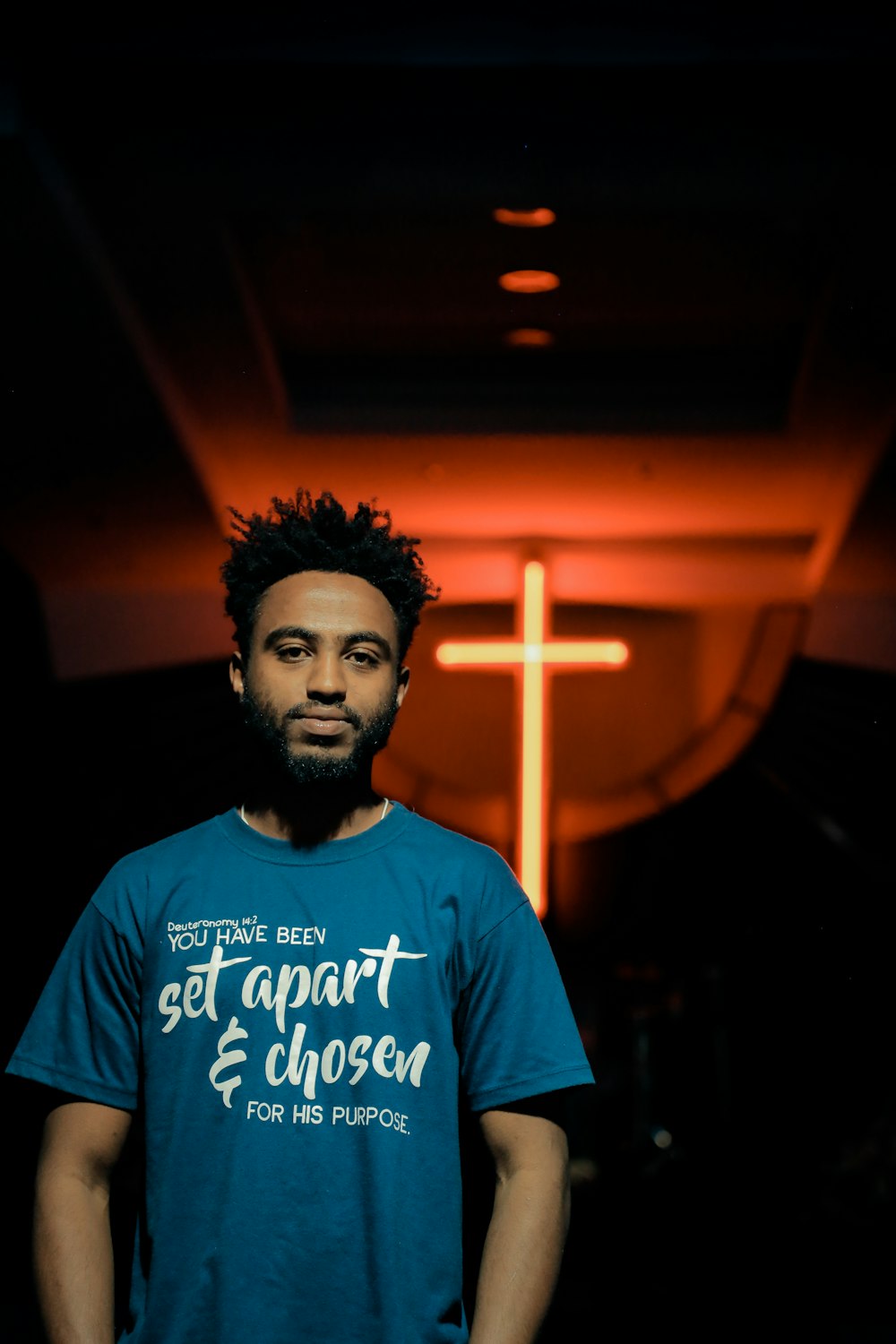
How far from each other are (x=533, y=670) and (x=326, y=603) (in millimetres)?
1575

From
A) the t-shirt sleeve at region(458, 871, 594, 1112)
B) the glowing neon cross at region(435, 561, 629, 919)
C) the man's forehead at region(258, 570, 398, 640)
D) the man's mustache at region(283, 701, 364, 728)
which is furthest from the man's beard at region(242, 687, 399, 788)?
the glowing neon cross at region(435, 561, 629, 919)

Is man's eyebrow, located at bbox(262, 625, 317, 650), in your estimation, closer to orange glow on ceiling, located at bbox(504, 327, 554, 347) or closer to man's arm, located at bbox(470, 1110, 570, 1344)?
man's arm, located at bbox(470, 1110, 570, 1344)

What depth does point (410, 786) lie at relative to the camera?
4355 millimetres

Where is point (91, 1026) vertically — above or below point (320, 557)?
below

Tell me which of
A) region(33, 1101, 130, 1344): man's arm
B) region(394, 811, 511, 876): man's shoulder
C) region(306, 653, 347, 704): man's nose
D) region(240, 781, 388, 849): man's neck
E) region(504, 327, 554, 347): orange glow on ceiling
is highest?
region(504, 327, 554, 347): orange glow on ceiling

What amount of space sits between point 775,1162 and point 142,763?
2.57 metres

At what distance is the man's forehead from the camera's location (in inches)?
64.1

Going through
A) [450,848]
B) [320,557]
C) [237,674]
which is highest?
[320,557]

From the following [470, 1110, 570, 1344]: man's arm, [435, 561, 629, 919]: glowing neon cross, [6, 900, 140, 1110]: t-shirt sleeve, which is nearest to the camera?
[470, 1110, 570, 1344]: man's arm

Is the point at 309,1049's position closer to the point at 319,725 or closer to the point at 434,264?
the point at 319,725

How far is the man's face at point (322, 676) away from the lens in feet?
5.19

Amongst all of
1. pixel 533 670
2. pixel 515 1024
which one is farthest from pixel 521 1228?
pixel 533 670

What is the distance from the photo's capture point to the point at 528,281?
Answer: 3.13m

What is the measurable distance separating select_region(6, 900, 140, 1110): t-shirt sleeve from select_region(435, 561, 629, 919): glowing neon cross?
1.51m
